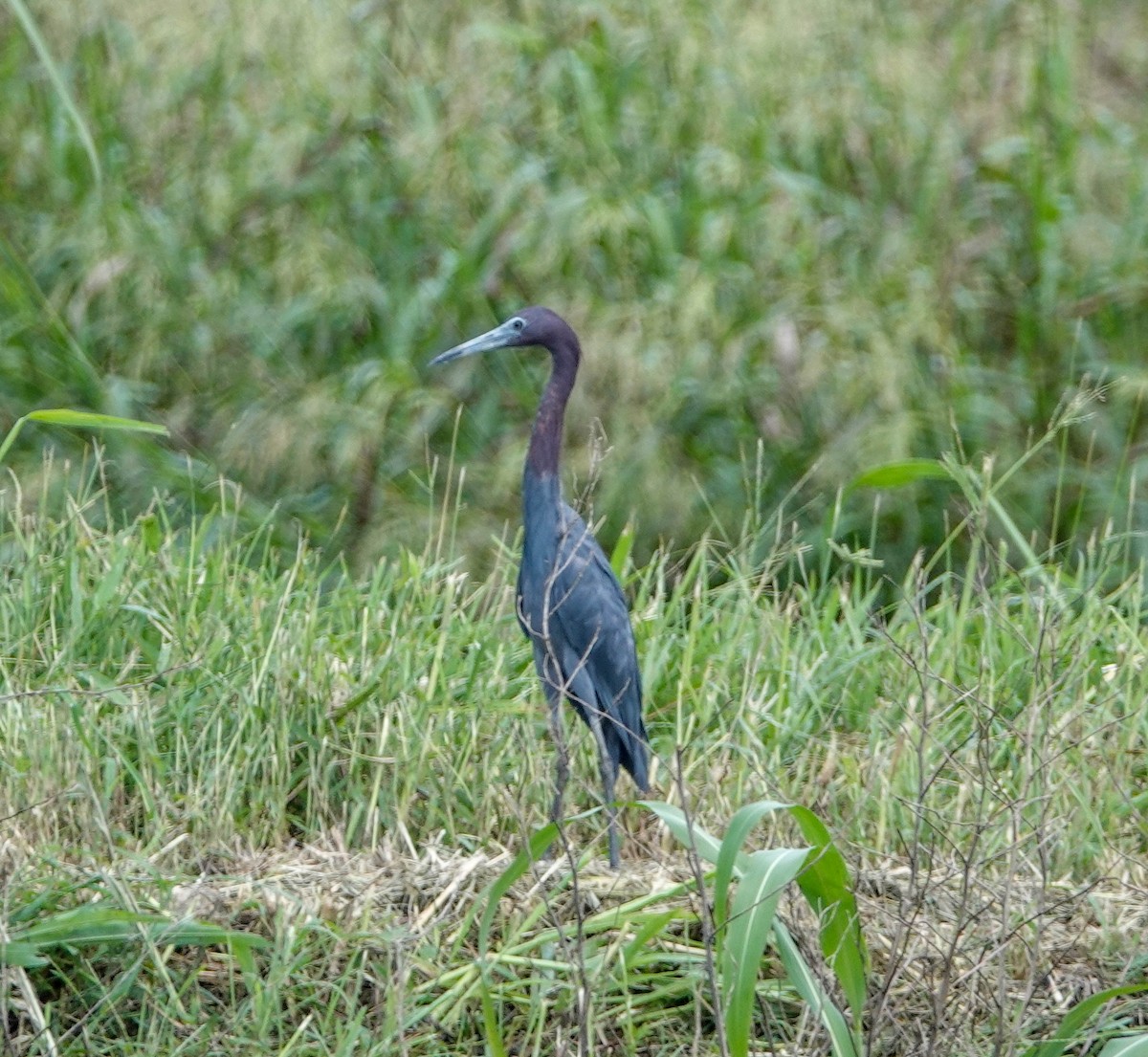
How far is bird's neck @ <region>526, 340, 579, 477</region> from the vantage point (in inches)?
142

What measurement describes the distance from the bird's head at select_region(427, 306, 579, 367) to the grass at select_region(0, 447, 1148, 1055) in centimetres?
55

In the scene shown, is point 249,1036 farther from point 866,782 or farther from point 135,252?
point 135,252

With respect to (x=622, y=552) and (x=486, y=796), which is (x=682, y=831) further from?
(x=622, y=552)

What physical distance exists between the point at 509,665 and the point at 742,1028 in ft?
4.89

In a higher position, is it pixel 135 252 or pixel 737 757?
pixel 135 252

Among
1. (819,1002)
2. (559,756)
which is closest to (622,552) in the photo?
(559,756)

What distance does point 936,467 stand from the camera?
12.8 ft

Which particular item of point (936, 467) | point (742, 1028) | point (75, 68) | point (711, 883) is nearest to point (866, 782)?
point (711, 883)

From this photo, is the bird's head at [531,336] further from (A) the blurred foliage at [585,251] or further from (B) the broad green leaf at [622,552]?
(A) the blurred foliage at [585,251]

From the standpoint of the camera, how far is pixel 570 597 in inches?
138

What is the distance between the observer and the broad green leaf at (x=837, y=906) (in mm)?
2627

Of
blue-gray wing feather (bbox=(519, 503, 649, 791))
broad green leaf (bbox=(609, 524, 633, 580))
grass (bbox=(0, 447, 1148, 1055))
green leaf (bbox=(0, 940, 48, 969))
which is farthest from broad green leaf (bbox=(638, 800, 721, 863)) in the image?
broad green leaf (bbox=(609, 524, 633, 580))

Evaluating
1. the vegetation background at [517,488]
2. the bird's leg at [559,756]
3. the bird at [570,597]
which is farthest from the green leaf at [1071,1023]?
the bird at [570,597]

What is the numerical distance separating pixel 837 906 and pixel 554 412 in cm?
132
